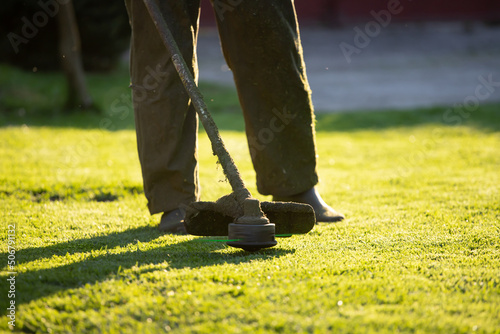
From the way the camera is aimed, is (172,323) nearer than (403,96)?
Yes

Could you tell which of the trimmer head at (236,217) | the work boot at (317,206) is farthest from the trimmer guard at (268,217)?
the work boot at (317,206)

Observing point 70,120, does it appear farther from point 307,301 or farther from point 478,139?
point 307,301

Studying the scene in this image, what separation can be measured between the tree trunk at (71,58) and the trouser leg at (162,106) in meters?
5.83

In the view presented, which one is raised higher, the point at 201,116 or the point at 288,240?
the point at 201,116

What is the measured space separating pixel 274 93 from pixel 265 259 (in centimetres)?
84

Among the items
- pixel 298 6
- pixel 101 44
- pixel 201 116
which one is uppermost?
pixel 298 6

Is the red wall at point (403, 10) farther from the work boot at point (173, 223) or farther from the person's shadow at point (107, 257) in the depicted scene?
the person's shadow at point (107, 257)

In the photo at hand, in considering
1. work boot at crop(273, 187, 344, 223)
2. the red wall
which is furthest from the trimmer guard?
the red wall

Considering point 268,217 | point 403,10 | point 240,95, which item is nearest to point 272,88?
point 240,95

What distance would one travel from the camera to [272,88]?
2.52 meters

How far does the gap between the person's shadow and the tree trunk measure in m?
6.12

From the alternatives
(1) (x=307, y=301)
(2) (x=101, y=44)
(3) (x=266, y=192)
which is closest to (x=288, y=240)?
(3) (x=266, y=192)

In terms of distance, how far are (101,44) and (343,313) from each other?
10676 mm

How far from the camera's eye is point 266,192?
104 inches
